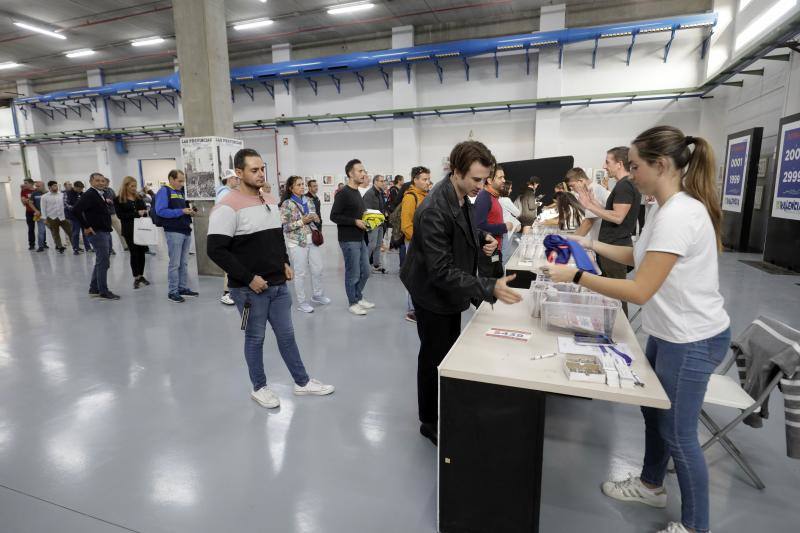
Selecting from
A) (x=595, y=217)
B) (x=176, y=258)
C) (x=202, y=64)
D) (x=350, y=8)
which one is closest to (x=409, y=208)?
(x=595, y=217)

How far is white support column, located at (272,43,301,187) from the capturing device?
12.4 metres

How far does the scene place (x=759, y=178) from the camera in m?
7.79

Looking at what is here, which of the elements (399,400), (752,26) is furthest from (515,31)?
(399,400)

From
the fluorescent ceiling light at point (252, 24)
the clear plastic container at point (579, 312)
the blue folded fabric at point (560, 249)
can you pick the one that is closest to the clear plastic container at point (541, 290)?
the clear plastic container at point (579, 312)

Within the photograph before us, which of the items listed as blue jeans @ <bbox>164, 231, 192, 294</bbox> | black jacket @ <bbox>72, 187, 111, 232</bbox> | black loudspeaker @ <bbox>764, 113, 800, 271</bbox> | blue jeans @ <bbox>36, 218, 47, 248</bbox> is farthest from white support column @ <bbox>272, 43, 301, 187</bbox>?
black loudspeaker @ <bbox>764, 113, 800, 271</bbox>

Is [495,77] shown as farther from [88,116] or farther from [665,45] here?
[88,116]

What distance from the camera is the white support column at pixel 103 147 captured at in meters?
14.9

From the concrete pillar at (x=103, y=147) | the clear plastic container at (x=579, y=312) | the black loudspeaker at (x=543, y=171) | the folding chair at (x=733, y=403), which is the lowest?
the folding chair at (x=733, y=403)

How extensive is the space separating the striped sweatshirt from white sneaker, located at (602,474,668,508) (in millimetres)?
2150

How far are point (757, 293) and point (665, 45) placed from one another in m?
7.19

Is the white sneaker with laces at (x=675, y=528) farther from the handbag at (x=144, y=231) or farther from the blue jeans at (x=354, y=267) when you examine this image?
the handbag at (x=144, y=231)

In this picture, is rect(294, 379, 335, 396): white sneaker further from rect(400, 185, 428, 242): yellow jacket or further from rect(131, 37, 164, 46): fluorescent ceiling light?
rect(131, 37, 164, 46): fluorescent ceiling light

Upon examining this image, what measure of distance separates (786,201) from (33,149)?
915 inches

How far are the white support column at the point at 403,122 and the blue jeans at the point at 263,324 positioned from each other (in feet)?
31.9
